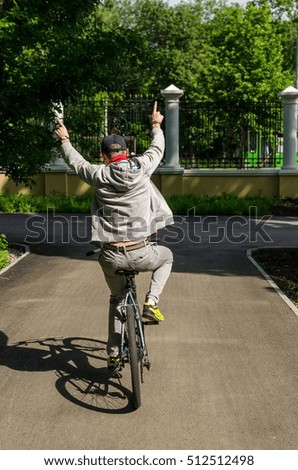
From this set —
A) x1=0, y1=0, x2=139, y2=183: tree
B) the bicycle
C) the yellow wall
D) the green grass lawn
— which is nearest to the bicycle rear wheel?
the bicycle

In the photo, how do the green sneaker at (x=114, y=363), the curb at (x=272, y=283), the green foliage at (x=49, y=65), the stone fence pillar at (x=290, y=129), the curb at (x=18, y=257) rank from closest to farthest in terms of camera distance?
the green sneaker at (x=114, y=363) < the curb at (x=272, y=283) < the curb at (x=18, y=257) < the green foliage at (x=49, y=65) < the stone fence pillar at (x=290, y=129)

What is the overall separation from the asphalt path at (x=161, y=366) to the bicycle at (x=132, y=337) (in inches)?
8.6

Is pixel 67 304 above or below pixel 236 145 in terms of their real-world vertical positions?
below

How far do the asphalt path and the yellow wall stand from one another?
11505mm

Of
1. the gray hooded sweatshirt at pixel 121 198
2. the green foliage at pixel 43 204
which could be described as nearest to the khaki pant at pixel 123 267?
the gray hooded sweatshirt at pixel 121 198

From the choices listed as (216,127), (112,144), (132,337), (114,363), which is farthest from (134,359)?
(216,127)

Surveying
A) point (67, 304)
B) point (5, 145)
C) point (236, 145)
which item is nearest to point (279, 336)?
point (67, 304)

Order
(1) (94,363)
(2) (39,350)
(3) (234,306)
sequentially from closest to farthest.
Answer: (1) (94,363)
(2) (39,350)
(3) (234,306)

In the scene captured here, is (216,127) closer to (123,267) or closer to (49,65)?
(49,65)

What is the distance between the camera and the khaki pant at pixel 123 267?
6.29 meters

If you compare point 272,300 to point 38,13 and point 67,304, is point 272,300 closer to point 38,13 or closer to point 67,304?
point 67,304

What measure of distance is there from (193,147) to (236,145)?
5.91 feet

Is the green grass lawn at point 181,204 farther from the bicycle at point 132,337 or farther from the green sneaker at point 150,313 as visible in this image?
the bicycle at point 132,337

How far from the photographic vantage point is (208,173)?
81.6 feet
